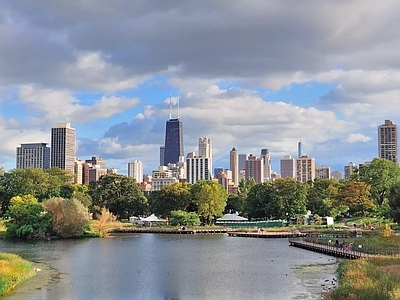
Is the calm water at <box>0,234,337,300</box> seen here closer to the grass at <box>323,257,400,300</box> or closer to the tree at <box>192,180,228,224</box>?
the grass at <box>323,257,400,300</box>

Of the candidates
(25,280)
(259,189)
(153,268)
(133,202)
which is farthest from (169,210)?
(25,280)

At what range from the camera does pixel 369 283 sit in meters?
25.8

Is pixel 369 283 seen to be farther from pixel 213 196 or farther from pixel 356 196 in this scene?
pixel 213 196

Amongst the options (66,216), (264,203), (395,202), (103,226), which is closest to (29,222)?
(66,216)

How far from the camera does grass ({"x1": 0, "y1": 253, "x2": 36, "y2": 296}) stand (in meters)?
31.3

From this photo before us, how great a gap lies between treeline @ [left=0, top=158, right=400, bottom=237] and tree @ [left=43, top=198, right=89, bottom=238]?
477 centimetres

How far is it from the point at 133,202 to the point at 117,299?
81.7m

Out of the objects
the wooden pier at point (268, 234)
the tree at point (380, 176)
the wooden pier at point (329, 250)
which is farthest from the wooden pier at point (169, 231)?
the tree at point (380, 176)

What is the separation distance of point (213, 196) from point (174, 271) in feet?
206

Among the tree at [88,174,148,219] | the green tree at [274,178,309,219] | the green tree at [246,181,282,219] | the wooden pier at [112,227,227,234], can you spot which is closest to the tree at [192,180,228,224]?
the green tree at [246,181,282,219]

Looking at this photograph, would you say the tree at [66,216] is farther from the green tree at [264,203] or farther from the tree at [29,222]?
the green tree at [264,203]

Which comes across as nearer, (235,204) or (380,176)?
(380,176)

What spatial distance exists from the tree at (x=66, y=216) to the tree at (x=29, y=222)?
0.97 metres

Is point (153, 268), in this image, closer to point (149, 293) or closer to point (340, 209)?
point (149, 293)
